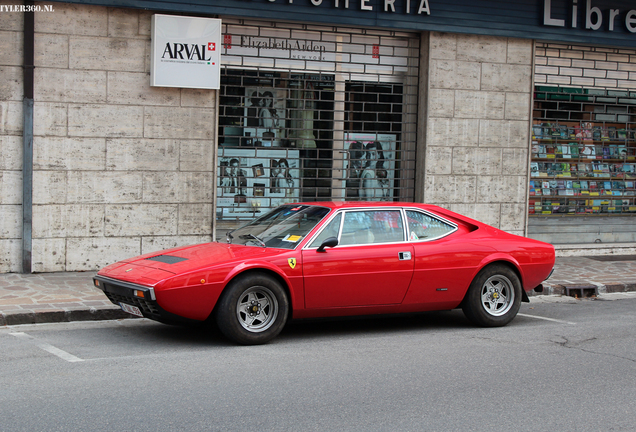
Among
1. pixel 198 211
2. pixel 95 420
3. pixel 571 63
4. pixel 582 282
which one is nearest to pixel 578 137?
pixel 571 63

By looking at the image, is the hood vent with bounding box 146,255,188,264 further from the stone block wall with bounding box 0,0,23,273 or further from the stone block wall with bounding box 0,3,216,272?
the stone block wall with bounding box 0,0,23,273

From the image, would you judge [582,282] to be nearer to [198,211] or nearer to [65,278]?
[198,211]

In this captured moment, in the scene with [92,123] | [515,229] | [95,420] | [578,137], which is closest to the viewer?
[95,420]

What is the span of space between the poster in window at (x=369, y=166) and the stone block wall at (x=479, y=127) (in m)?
0.78

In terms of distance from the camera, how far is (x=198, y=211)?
10.9 m

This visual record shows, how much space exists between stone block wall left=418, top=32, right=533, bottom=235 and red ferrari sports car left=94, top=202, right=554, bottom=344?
464 centimetres

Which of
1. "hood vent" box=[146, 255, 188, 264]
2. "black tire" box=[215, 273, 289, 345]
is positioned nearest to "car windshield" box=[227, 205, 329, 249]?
"black tire" box=[215, 273, 289, 345]

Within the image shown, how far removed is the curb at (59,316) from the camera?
7.24 metres

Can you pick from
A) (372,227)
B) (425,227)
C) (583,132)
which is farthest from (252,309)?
(583,132)

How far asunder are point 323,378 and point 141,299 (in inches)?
74.6

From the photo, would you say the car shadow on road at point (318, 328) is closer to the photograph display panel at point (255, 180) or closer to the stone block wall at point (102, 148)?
the stone block wall at point (102, 148)

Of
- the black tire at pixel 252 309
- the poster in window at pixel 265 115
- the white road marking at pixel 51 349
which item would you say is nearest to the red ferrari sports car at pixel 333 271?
the black tire at pixel 252 309

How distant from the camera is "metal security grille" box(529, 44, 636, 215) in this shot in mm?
13383

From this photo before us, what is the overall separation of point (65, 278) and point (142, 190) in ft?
5.98
